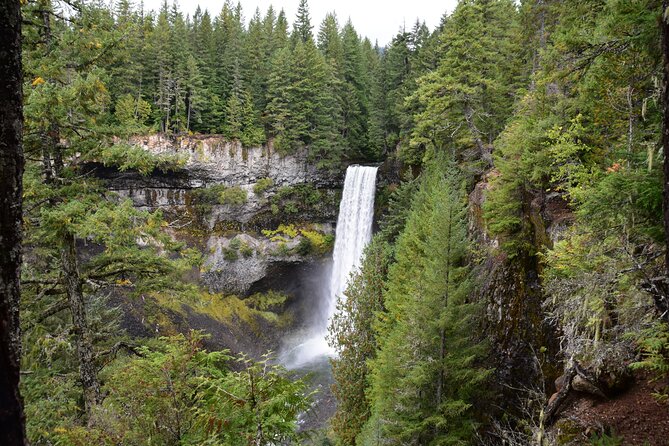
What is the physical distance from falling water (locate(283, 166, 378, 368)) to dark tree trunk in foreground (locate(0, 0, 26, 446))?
84.6 feet

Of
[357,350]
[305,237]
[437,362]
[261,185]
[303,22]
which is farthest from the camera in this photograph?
[303,22]

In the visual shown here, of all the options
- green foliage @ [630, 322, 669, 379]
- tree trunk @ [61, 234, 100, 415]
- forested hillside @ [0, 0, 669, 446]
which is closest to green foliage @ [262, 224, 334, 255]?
forested hillside @ [0, 0, 669, 446]

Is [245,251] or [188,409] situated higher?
[188,409]

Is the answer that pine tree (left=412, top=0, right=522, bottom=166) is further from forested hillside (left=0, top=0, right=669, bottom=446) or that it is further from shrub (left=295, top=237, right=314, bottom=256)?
shrub (left=295, top=237, right=314, bottom=256)

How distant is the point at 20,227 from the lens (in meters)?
2.47

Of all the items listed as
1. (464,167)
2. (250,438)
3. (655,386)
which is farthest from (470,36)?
(250,438)

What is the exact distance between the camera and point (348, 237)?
29.9m

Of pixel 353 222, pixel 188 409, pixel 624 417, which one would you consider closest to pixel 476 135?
pixel 353 222

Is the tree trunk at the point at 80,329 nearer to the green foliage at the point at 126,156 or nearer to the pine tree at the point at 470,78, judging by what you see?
the green foliage at the point at 126,156

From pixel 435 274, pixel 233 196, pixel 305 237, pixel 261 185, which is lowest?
pixel 305 237

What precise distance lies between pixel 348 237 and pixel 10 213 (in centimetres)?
2768

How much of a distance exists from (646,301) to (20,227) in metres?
7.36

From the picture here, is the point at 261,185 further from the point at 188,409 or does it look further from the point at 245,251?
the point at 188,409

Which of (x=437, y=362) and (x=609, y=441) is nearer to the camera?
(x=609, y=441)
